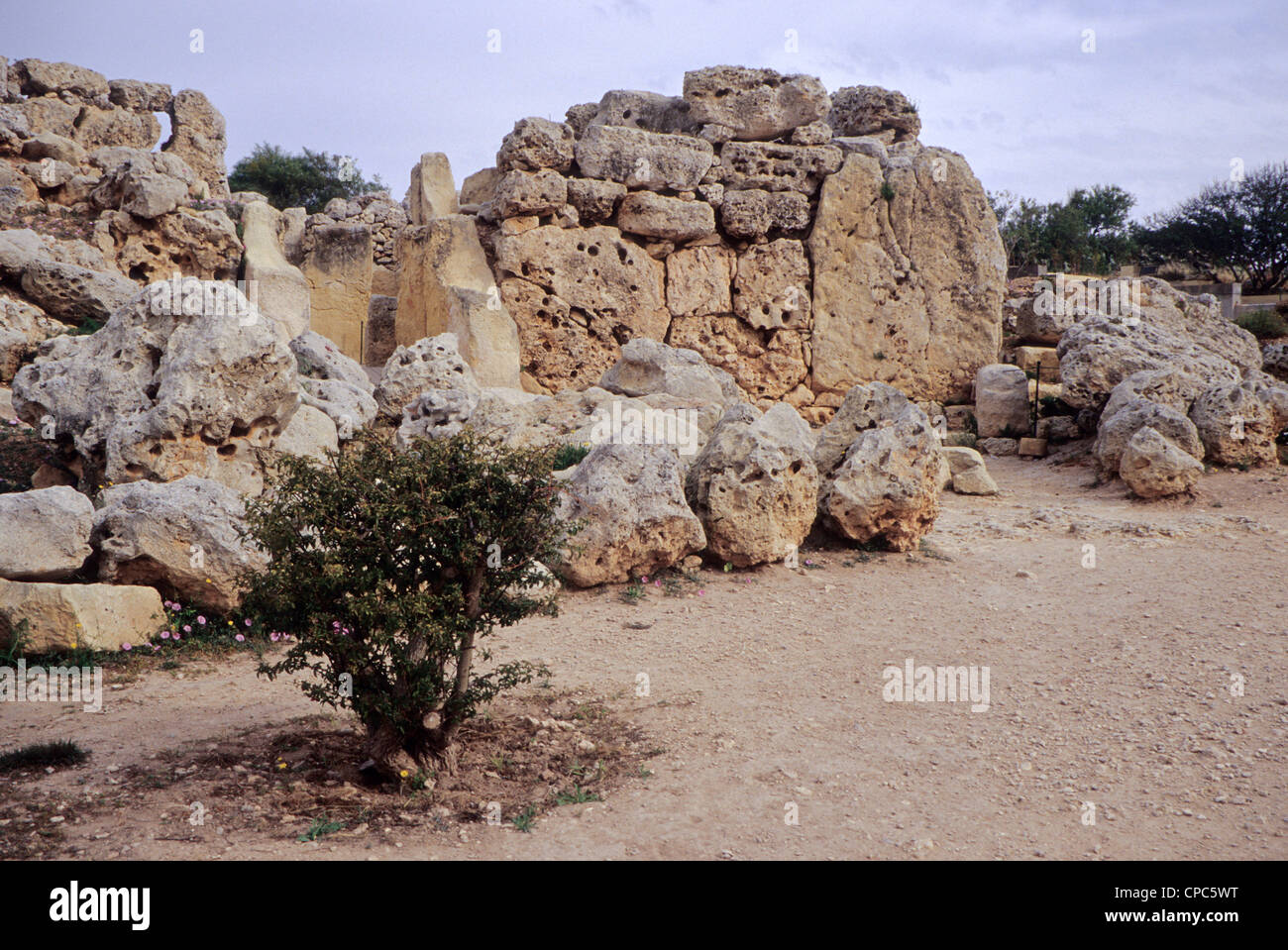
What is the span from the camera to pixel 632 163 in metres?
14.2

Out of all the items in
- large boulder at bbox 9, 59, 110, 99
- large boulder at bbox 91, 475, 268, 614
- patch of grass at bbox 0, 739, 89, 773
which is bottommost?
patch of grass at bbox 0, 739, 89, 773

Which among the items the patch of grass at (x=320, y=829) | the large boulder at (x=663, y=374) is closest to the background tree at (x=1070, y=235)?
the large boulder at (x=663, y=374)

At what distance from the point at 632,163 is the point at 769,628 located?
9.29m

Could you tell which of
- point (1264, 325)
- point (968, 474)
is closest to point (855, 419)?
point (968, 474)

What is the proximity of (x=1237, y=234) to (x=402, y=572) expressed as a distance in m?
33.6

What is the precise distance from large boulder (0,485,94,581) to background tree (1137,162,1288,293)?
109 feet

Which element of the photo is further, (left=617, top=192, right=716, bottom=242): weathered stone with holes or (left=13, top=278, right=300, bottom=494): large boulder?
(left=617, top=192, right=716, bottom=242): weathered stone with holes

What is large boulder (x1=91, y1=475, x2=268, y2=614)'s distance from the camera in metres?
6.43

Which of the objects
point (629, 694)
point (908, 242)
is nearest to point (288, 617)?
point (629, 694)

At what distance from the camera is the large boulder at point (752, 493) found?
7977mm

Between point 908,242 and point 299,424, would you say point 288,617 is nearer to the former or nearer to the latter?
point 299,424

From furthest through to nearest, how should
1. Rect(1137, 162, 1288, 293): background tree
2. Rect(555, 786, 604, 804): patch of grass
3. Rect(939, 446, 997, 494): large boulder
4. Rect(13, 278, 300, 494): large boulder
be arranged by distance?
Rect(1137, 162, 1288, 293): background tree < Rect(939, 446, 997, 494): large boulder < Rect(13, 278, 300, 494): large boulder < Rect(555, 786, 604, 804): patch of grass

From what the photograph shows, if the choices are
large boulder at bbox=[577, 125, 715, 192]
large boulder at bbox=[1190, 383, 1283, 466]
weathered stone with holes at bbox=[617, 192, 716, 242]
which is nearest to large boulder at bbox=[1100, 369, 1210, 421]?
large boulder at bbox=[1190, 383, 1283, 466]

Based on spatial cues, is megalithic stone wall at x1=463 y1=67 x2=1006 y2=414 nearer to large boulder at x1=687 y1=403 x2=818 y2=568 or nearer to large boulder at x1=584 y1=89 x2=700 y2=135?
large boulder at x1=584 y1=89 x2=700 y2=135
